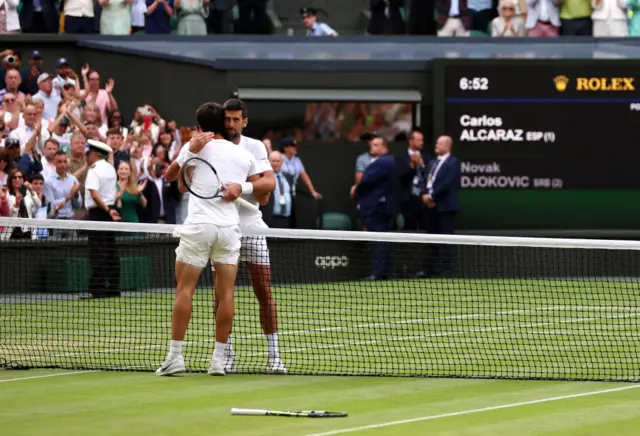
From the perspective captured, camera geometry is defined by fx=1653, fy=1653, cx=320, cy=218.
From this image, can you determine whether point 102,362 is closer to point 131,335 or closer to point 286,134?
point 131,335

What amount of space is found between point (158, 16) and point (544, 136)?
6239mm

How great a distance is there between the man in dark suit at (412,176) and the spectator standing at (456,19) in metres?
2.85

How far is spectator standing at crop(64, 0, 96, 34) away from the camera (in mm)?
25062

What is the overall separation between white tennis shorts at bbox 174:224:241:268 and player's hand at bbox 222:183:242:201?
0.23m

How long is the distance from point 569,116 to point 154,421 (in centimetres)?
1526

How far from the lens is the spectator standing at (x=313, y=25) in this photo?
87.0 ft

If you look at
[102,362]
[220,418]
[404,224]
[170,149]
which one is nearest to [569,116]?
[404,224]

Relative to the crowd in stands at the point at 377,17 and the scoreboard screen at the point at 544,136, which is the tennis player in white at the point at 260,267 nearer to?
the scoreboard screen at the point at 544,136

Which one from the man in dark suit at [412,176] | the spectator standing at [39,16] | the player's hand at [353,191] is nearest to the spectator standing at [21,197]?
the player's hand at [353,191]

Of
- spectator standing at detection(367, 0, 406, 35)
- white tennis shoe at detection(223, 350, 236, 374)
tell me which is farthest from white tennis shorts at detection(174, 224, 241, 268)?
spectator standing at detection(367, 0, 406, 35)

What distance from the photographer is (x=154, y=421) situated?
1048cm

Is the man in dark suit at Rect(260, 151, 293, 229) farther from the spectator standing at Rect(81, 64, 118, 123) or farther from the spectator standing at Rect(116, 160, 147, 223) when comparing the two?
the spectator standing at Rect(81, 64, 118, 123)

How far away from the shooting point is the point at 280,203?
922 inches

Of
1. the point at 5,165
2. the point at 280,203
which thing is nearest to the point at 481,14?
the point at 280,203
